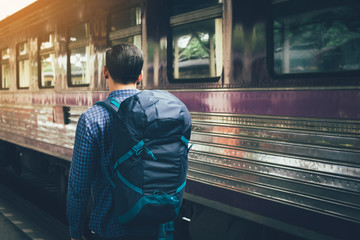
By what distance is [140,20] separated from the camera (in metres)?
4.16

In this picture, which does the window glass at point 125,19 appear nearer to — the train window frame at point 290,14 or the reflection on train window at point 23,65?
the train window frame at point 290,14

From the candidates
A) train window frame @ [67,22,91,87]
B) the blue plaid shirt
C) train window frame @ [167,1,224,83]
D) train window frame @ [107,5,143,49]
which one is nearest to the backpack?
the blue plaid shirt

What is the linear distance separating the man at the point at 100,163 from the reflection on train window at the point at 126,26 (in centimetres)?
244

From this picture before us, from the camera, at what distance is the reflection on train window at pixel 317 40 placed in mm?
2383

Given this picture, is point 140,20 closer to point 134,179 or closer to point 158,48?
point 158,48

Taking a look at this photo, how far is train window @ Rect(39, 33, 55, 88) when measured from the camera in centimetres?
641

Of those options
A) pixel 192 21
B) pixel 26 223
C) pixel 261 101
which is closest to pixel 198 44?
pixel 192 21

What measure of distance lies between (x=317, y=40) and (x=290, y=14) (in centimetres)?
27

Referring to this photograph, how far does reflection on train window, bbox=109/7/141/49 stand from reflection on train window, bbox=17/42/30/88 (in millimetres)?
3277

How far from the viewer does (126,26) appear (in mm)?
4453

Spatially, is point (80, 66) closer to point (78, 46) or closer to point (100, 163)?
point (78, 46)

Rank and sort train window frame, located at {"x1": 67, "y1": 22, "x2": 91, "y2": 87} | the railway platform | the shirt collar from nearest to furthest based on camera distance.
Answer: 1. the shirt collar
2. the railway platform
3. train window frame, located at {"x1": 67, "y1": 22, "x2": 91, "y2": 87}

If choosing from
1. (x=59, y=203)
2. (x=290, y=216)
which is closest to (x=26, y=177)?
Result: (x=59, y=203)

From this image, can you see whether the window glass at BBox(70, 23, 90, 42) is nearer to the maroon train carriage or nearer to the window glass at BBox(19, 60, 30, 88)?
the maroon train carriage
